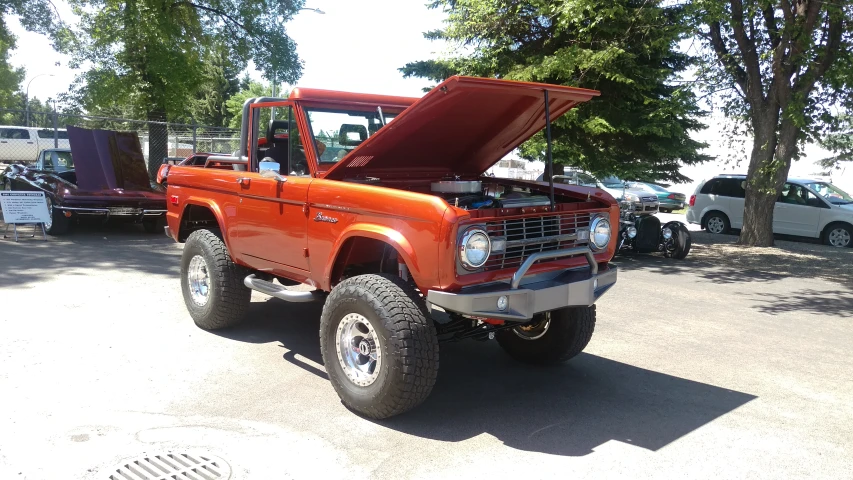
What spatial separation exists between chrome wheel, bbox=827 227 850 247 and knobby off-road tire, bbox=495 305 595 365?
551 inches

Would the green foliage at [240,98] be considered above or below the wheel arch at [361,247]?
above

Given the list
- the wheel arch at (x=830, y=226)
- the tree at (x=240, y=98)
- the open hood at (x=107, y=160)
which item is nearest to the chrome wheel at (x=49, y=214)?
the open hood at (x=107, y=160)

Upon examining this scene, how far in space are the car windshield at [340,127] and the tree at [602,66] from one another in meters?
7.67

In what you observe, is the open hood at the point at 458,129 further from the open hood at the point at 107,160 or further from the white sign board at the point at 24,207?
the open hood at the point at 107,160

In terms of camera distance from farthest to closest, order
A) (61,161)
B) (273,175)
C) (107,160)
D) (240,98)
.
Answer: (240,98) < (61,161) < (107,160) < (273,175)

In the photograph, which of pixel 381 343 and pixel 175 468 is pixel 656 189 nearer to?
pixel 381 343

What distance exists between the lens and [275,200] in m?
5.38

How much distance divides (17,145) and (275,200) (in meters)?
30.7

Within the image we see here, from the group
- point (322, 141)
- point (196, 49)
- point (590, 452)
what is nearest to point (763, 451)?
point (590, 452)

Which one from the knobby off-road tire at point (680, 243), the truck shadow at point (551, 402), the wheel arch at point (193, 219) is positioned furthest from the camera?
the knobby off-road tire at point (680, 243)

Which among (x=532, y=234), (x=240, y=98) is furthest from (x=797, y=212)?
(x=240, y=98)

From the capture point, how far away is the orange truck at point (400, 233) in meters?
4.22

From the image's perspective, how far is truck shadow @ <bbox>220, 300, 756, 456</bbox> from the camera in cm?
434

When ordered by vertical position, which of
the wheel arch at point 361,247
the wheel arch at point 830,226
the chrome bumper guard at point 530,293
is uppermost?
the wheel arch at point 361,247
